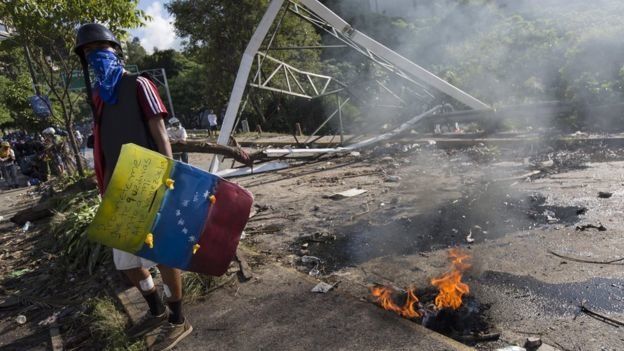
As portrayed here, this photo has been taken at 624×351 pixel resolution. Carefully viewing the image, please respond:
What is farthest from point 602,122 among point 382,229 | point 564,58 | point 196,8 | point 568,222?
point 196,8

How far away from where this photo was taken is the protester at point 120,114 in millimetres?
2543

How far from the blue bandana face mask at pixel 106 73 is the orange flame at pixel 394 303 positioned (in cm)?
222

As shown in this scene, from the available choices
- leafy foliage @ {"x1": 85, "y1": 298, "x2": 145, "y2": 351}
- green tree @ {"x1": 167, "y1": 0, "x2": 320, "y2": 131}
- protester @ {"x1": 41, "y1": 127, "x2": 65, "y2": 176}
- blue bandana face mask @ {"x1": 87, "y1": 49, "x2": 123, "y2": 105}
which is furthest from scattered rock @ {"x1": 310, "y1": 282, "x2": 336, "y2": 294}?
green tree @ {"x1": 167, "y1": 0, "x2": 320, "y2": 131}

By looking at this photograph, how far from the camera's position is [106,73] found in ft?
8.42

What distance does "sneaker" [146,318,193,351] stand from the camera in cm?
266

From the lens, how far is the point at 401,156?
888 centimetres

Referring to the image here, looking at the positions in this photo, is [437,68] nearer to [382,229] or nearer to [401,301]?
[382,229]

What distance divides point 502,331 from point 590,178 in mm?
4041

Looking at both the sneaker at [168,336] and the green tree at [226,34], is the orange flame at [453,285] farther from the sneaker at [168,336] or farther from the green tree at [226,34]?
the green tree at [226,34]

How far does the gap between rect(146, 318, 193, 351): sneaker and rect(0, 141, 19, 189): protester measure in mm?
12637

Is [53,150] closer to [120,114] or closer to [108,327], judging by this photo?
[108,327]

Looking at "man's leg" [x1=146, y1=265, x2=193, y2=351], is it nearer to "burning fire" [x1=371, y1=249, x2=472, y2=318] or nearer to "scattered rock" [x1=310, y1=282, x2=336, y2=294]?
"scattered rock" [x1=310, y1=282, x2=336, y2=294]

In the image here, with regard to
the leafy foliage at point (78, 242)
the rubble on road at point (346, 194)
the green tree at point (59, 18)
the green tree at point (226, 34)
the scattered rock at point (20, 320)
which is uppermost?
the green tree at point (226, 34)

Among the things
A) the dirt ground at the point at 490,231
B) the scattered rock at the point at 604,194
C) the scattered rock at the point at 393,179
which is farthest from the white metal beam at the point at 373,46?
the scattered rock at the point at 604,194
